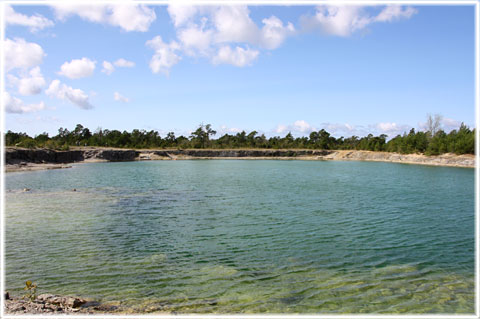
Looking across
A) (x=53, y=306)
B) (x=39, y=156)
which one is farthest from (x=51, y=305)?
(x=39, y=156)

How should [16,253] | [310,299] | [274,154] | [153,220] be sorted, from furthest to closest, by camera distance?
[274,154]
[153,220]
[16,253]
[310,299]

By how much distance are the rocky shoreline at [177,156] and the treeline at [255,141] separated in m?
3.85

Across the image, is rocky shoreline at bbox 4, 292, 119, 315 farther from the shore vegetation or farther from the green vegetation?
the shore vegetation

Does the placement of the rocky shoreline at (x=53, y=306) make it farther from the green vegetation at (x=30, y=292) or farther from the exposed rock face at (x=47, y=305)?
the green vegetation at (x=30, y=292)

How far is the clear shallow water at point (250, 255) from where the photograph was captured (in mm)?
9414

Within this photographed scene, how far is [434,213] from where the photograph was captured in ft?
70.4

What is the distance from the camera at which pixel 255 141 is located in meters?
162

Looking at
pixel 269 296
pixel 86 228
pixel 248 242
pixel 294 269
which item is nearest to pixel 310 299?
pixel 269 296

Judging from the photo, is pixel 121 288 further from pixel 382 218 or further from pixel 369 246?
pixel 382 218

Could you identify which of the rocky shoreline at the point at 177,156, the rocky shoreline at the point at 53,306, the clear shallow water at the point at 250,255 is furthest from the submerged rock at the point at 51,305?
the rocky shoreline at the point at 177,156

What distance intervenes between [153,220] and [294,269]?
10.5 metres

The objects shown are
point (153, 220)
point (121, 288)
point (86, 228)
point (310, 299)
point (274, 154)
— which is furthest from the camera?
point (274, 154)

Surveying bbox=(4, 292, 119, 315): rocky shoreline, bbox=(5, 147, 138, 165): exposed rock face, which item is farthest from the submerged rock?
bbox=(5, 147, 138, 165): exposed rock face

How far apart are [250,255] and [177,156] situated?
11377 centimetres
